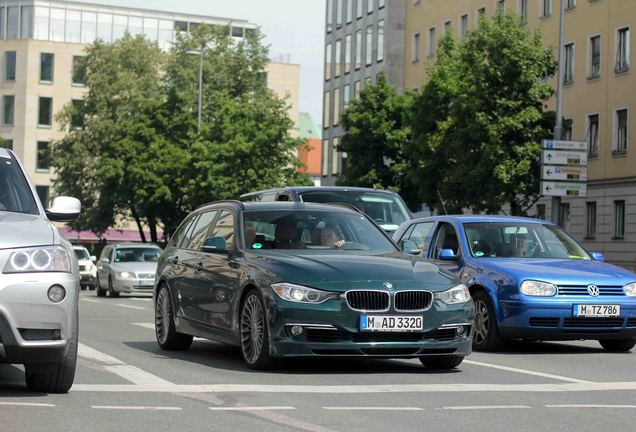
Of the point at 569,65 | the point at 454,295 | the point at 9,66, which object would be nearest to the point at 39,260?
the point at 454,295

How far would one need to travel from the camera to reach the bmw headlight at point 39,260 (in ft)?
28.8

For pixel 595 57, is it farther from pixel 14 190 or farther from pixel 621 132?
pixel 14 190

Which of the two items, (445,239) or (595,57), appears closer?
(445,239)

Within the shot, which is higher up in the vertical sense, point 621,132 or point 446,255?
point 621,132

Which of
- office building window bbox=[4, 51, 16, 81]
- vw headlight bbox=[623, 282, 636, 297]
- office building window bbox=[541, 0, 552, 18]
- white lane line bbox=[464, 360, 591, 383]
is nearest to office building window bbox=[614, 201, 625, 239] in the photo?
office building window bbox=[541, 0, 552, 18]

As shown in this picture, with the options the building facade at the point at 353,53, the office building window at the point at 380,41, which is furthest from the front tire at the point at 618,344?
the office building window at the point at 380,41

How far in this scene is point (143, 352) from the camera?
13.9 meters

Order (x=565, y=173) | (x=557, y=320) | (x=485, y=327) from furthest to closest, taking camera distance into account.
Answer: (x=565, y=173), (x=485, y=327), (x=557, y=320)

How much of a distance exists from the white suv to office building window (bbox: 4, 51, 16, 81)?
108493 mm

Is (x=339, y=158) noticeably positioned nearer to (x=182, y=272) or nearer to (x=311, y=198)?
(x=311, y=198)

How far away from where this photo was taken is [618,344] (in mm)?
15461

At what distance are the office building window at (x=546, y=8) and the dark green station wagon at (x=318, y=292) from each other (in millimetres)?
48760

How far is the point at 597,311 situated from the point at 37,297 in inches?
290

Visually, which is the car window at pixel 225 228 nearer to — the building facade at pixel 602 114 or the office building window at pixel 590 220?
the building facade at pixel 602 114
